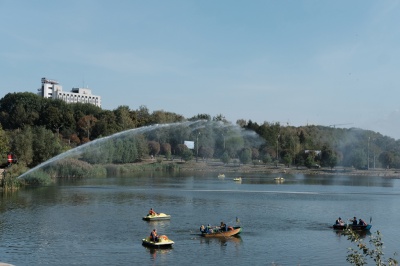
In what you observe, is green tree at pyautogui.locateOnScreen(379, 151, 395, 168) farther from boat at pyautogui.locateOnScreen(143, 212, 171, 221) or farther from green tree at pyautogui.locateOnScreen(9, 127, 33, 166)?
boat at pyautogui.locateOnScreen(143, 212, 171, 221)

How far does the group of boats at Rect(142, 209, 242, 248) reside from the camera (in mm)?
51406

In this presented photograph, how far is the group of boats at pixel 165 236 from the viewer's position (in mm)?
51406

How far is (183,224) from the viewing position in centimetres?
6531

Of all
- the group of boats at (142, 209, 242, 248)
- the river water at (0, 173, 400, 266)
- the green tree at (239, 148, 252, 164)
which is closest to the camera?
the river water at (0, 173, 400, 266)

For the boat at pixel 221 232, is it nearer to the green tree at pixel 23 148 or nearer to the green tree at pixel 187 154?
the green tree at pixel 23 148

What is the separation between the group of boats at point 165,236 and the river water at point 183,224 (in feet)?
2.99

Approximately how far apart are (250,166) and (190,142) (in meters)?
24.5

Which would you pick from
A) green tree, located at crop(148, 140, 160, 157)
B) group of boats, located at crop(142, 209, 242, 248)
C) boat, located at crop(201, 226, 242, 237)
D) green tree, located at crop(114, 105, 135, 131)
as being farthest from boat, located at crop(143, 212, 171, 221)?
green tree, located at crop(148, 140, 160, 157)

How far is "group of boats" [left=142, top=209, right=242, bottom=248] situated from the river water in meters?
0.91

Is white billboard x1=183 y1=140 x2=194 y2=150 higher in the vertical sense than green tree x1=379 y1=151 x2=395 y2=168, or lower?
higher

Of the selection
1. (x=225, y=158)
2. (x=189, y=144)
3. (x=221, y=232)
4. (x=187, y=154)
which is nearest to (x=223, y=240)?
(x=221, y=232)

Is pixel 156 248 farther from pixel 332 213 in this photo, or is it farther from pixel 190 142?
pixel 190 142

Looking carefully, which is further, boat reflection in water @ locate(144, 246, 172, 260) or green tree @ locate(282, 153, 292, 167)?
green tree @ locate(282, 153, 292, 167)

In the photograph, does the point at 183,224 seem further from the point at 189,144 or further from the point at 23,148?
the point at 189,144
